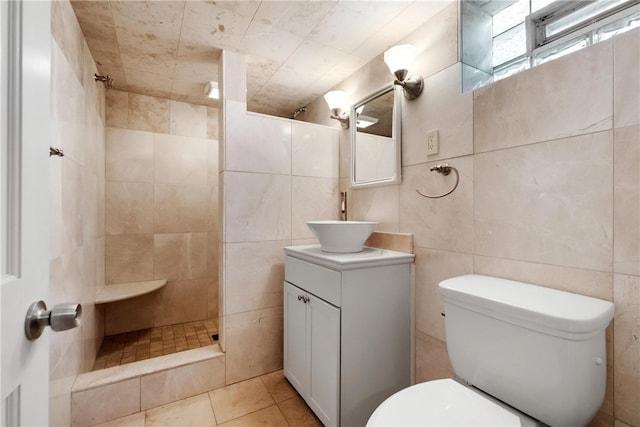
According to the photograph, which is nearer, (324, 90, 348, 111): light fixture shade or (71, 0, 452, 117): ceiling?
(71, 0, 452, 117): ceiling

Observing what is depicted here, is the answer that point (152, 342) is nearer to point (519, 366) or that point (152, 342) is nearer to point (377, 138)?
point (377, 138)

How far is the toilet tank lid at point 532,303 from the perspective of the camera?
781 mm

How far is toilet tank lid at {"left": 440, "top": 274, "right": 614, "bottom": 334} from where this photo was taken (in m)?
0.78

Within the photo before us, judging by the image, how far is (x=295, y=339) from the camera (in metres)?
1.67

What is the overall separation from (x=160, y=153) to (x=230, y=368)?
1.91 metres

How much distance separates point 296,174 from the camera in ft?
6.59

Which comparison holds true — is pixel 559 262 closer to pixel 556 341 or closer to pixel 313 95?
pixel 556 341

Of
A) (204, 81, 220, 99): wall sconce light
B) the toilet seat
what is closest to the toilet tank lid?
the toilet seat

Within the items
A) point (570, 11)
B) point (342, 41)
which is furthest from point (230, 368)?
point (570, 11)

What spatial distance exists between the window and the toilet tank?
0.94m

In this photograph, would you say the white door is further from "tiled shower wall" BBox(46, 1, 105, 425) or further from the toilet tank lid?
the toilet tank lid

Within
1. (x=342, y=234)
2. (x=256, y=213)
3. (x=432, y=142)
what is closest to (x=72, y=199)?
(x=256, y=213)

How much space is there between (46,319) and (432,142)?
152cm

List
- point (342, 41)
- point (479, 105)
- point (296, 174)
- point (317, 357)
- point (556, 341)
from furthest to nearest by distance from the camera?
point (296, 174), point (342, 41), point (317, 357), point (479, 105), point (556, 341)
